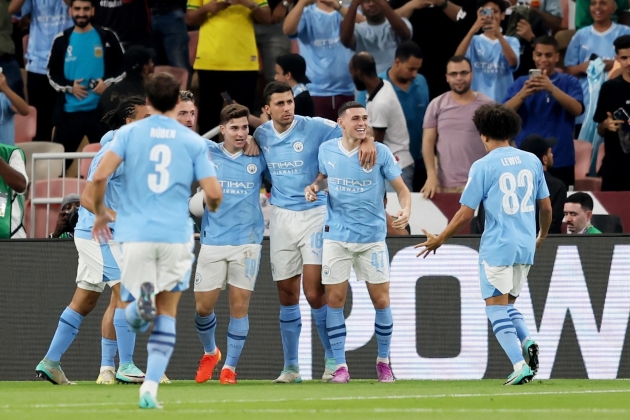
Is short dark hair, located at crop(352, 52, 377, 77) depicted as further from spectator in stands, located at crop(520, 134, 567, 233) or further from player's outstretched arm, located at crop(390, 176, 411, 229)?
player's outstretched arm, located at crop(390, 176, 411, 229)

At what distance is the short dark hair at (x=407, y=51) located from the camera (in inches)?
548

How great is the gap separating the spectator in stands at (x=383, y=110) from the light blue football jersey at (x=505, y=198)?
14.0 ft

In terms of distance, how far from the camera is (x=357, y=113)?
1008cm

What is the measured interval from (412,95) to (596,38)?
105 inches

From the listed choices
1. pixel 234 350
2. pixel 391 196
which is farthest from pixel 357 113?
pixel 391 196

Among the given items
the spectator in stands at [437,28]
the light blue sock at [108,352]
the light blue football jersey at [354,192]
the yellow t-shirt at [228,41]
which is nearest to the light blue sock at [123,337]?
the light blue sock at [108,352]

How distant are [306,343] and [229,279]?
1638 mm

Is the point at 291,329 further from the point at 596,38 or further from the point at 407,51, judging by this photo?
the point at 596,38

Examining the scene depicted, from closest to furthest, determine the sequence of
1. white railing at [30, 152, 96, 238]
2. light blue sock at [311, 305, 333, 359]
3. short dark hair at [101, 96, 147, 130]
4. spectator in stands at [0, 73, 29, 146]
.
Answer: short dark hair at [101, 96, 147, 130] < light blue sock at [311, 305, 333, 359] < white railing at [30, 152, 96, 238] < spectator in stands at [0, 73, 29, 146]

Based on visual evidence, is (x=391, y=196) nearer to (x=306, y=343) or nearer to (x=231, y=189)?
(x=306, y=343)

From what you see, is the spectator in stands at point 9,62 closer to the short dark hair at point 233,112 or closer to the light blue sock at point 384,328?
the short dark hair at point 233,112

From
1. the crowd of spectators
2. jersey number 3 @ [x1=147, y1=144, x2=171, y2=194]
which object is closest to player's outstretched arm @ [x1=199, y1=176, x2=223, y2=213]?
jersey number 3 @ [x1=147, y1=144, x2=171, y2=194]

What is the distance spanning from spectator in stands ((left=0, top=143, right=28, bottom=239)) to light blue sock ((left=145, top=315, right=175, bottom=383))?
4474mm

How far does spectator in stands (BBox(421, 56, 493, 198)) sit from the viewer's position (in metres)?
13.4
